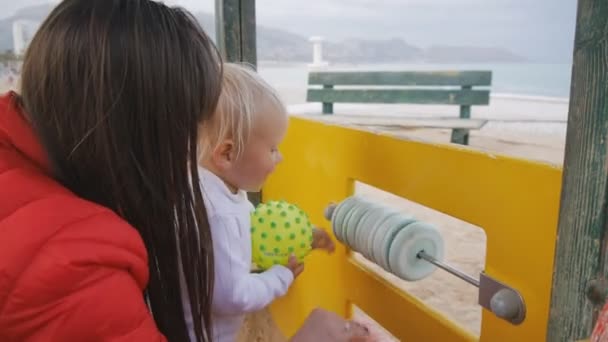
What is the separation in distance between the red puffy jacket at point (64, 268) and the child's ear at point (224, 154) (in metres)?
0.38

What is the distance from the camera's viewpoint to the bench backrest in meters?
5.75

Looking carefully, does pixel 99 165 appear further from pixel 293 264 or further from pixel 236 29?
pixel 236 29

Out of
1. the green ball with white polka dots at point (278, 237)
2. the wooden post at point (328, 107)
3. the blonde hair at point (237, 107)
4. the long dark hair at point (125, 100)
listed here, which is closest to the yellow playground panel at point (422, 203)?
the green ball with white polka dots at point (278, 237)

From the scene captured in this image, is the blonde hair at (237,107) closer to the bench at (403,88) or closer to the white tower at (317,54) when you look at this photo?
the bench at (403,88)

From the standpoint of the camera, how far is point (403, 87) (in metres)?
6.11

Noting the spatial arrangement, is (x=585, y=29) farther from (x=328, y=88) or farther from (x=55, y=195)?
(x=328, y=88)

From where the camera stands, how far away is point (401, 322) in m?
1.18

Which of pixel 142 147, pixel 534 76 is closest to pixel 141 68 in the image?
pixel 142 147

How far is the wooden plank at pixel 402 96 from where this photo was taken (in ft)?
18.7

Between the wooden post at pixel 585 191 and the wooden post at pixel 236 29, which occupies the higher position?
the wooden post at pixel 236 29

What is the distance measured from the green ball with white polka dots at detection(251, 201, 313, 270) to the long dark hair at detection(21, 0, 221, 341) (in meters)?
0.39

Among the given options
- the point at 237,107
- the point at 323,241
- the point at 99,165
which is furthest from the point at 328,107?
the point at 99,165

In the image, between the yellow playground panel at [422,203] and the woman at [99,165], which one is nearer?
the woman at [99,165]

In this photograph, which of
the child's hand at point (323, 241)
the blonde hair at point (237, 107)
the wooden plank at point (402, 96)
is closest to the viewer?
the blonde hair at point (237, 107)
